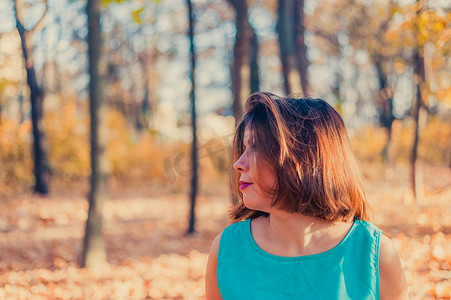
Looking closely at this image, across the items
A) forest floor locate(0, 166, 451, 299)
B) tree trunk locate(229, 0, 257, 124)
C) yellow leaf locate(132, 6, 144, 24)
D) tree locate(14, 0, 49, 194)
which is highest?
yellow leaf locate(132, 6, 144, 24)

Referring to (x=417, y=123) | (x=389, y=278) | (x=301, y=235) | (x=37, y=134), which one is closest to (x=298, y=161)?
(x=301, y=235)

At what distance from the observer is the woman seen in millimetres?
1435

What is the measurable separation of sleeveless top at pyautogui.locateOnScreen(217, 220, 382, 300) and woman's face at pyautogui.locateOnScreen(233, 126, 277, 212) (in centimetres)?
17

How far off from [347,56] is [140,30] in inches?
426

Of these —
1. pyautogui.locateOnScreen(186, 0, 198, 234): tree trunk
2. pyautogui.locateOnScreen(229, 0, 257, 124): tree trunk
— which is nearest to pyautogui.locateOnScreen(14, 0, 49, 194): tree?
pyautogui.locateOnScreen(186, 0, 198, 234): tree trunk

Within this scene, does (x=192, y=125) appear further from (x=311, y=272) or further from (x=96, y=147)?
(x=311, y=272)

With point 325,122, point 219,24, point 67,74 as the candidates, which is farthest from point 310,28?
point 67,74

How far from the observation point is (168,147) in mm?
16656

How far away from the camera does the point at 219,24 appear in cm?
1748

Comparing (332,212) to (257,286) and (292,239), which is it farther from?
(257,286)

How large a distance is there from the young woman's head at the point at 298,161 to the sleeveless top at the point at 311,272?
0.40 feet

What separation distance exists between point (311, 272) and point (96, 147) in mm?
4985

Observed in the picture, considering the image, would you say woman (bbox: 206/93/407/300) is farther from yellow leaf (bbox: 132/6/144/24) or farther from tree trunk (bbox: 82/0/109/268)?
yellow leaf (bbox: 132/6/144/24)

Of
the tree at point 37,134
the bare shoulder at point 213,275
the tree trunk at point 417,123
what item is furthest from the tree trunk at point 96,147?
the tree trunk at point 417,123
